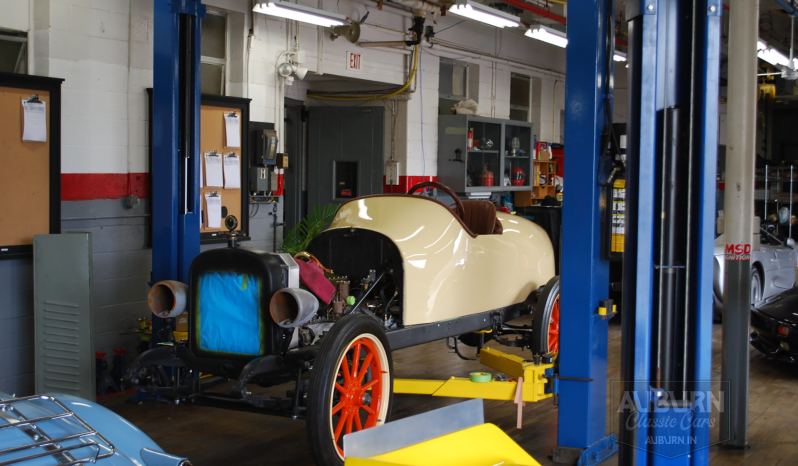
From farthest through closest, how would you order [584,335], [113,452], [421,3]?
[421,3], [584,335], [113,452]

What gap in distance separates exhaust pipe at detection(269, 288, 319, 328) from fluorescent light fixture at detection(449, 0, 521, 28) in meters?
4.81

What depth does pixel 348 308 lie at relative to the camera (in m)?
4.61

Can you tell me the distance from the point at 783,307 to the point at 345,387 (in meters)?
4.55

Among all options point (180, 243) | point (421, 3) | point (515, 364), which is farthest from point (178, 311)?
point (421, 3)

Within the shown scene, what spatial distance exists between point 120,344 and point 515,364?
3236 millimetres

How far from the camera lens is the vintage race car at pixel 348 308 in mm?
3768


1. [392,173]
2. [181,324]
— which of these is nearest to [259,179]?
[181,324]

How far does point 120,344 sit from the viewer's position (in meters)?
5.81

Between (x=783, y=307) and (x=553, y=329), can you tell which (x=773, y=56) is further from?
(x=553, y=329)

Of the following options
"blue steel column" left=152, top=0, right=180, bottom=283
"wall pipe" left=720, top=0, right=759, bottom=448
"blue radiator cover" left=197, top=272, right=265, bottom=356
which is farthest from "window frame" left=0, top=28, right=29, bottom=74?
"wall pipe" left=720, top=0, right=759, bottom=448

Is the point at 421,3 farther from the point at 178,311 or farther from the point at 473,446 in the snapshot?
the point at 473,446

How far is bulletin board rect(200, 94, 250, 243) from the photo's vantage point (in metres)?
6.41

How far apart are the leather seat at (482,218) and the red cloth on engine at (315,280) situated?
1675 millimetres

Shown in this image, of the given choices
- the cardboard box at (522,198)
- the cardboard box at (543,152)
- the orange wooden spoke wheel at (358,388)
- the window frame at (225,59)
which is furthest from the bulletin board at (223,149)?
the cardboard box at (543,152)
